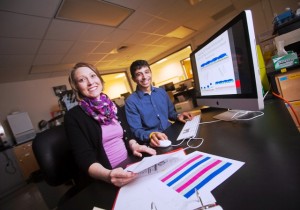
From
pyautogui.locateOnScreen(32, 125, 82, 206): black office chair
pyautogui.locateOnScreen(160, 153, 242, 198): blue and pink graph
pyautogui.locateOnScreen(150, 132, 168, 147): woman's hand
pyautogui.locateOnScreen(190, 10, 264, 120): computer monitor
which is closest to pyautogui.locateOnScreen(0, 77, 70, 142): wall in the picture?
pyautogui.locateOnScreen(32, 125, 82, 206): black office chair

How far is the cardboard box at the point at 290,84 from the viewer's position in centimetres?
113

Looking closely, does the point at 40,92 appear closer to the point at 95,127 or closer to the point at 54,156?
the point at 54,156

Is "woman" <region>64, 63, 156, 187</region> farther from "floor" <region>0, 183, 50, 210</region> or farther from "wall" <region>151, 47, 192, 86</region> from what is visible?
"wall" <region>151, 47, 192, 86</region>

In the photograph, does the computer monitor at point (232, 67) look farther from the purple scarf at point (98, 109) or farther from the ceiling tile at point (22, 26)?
the ceiling tile at point (22, 26)

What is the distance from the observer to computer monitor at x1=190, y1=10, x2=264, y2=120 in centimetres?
69

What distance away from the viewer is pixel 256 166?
49 cm

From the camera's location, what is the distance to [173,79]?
810 cm

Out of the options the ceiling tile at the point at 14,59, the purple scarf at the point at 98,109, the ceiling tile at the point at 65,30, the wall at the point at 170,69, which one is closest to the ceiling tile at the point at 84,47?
the ceiling tile at the point at 65,30

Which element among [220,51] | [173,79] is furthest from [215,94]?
[173,79]

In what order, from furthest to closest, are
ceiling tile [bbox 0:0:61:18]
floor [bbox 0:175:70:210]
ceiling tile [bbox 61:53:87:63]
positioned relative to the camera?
ceiling tile [bbox 61:53:87:63] → floor [bbox 0:175:70:210] → ceiling tile [bbox 0:0:61:18]

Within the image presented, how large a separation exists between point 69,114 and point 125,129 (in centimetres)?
39

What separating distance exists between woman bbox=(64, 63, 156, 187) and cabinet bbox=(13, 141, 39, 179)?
3922mm

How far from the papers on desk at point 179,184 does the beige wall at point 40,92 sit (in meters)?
5.12

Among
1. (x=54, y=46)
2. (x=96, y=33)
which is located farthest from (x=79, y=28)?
(x=54, y=46)
